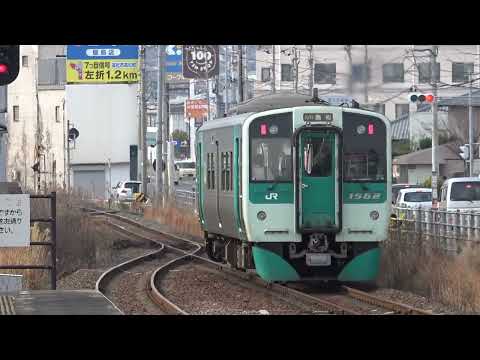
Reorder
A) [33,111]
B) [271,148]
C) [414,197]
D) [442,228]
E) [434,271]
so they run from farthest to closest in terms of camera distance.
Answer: [33,111] < [414,197] < [442,228] < [434,271] < [271,148]

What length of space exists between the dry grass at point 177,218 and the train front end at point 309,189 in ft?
48.8

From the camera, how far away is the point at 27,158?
52250 mm

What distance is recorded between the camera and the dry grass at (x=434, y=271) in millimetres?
15242

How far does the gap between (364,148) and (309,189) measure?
1.14 metres

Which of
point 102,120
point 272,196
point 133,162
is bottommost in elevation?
point 272,196

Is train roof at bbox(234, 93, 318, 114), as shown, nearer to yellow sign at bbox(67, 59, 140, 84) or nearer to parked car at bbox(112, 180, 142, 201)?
yellow sign at bbox(67, 59, 140, 84)

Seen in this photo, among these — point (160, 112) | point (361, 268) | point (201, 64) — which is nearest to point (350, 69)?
point (361, 268)

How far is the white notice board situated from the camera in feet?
50.5

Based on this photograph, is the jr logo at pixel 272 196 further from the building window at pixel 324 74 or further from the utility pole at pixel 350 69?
the building window at pixel 324 74

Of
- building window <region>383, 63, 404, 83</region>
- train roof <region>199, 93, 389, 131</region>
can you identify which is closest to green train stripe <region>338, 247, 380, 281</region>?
train roof <region>199, 93, 389, 131</region>

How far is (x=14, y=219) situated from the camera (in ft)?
50.9

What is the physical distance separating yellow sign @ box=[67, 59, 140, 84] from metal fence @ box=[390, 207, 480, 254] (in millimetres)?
15968

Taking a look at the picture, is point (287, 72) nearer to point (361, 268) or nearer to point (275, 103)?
point (275, 103)
